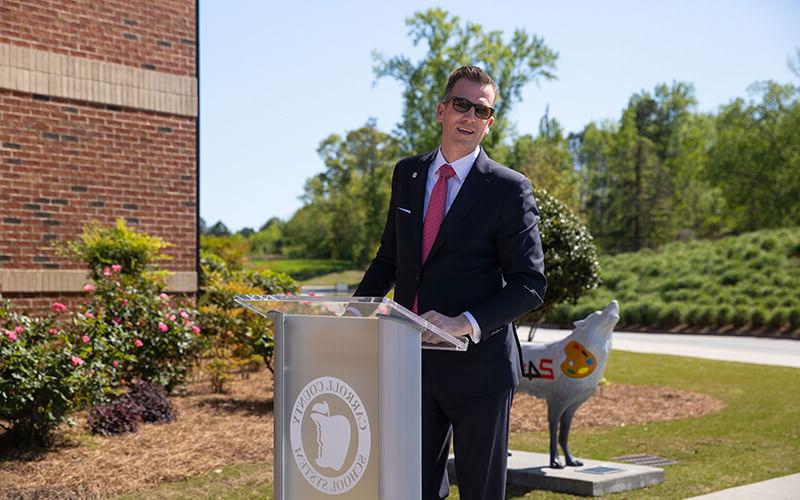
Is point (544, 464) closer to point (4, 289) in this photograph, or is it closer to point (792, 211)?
point (4, 289)

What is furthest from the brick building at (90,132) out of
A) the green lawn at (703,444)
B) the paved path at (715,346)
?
the paved path at (715,346)

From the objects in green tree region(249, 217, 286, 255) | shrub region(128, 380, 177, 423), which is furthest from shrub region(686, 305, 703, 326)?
green tree region(249, 217, 286, 255)

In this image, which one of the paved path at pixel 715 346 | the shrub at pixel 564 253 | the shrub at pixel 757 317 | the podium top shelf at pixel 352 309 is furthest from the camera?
the shrub at pixel 757 317

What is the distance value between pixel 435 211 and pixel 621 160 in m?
53.7

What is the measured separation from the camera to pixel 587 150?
7081 cm

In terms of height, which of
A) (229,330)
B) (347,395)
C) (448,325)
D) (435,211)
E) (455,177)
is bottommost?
(229,330)

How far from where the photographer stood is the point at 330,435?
298cm

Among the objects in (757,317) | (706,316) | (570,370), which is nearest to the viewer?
(570,370)

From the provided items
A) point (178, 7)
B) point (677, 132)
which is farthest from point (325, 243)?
point (178, 7)

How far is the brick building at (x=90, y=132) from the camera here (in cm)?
1041

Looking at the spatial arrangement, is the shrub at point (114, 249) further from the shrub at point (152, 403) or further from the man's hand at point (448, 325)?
the man's hand at point (448, 325)

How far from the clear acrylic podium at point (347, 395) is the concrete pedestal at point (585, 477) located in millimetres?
3934

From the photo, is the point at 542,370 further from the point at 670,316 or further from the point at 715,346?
the point at 670,316

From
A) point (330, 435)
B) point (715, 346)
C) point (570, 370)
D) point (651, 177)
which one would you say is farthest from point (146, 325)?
point (651, 177)
